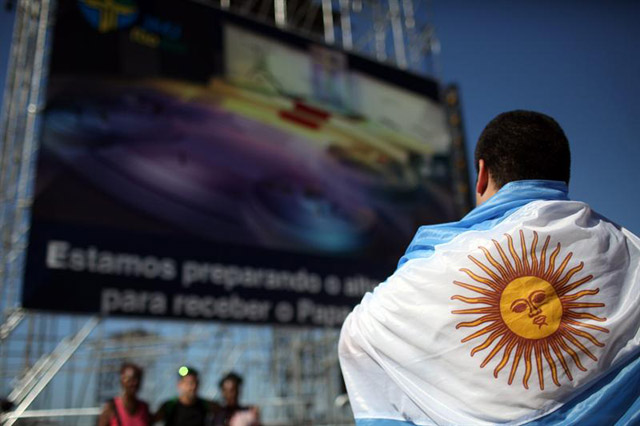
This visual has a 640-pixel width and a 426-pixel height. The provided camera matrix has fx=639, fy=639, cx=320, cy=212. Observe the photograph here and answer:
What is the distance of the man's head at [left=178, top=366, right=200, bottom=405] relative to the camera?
409 centimetres

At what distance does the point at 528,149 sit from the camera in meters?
1.29

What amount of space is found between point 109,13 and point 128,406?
12.8 feet

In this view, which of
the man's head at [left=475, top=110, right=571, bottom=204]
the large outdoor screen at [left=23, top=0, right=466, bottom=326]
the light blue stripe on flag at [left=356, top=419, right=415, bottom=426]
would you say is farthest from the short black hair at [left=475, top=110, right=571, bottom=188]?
the large outdoor screen at [left=23, top=0, right=466, bottom=326]

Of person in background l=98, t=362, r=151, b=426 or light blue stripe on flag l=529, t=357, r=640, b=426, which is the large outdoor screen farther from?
light blue stripe on flag l=529, t=357, r=640, b=426

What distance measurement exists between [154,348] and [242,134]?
4.07 metres

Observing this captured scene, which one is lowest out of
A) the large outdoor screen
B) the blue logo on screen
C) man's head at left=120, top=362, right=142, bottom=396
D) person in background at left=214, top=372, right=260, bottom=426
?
person in background at left=214, top=372, right=260, bottom=426

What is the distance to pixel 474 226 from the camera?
126cm

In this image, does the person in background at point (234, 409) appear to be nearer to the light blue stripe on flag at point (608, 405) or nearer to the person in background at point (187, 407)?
the person in background at point (187, 407)

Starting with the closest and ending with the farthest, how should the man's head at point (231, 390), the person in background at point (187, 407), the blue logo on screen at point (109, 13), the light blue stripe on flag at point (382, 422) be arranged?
the light blue stripe on flag at point (382, 422) < the person in background at point (187, 407) < the man's head at point (231, 390) < the blue logo on screen at point (109, 13)

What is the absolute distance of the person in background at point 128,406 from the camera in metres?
3.87

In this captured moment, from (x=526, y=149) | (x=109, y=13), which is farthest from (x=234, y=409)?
(x=109, y=13)

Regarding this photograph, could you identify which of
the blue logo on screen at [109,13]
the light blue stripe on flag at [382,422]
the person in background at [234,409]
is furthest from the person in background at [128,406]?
the blue logo on screen at [109,13]

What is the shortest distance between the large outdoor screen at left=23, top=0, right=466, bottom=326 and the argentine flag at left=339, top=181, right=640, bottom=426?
439cm

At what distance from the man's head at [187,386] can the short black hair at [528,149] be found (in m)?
3.24
